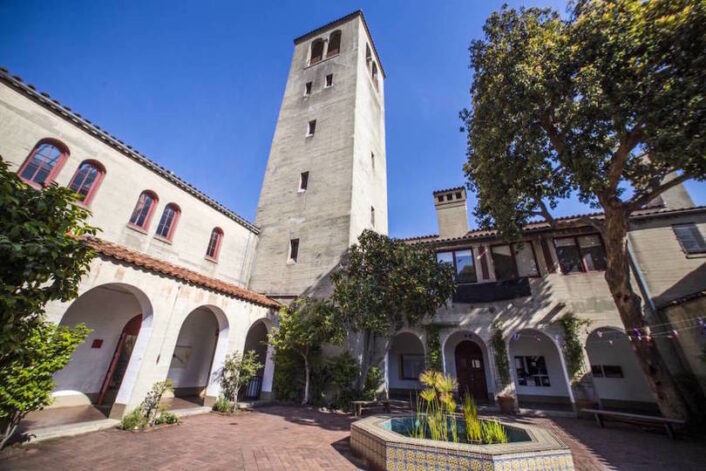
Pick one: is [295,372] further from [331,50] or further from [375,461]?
[331,50]

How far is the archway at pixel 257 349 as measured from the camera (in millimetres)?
13414

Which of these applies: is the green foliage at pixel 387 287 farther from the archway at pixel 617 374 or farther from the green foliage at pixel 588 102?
the archway at pixel 617 374

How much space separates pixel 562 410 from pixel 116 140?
22208 mm

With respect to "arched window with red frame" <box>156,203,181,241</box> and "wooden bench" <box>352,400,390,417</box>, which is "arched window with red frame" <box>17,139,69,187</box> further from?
"wooden bench" <box>352,400,390,417</box>

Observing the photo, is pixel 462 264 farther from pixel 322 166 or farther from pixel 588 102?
pixel 322 166

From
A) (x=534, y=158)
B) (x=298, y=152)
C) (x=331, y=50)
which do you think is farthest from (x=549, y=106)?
(x=331, y=50)

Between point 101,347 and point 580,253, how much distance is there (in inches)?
860

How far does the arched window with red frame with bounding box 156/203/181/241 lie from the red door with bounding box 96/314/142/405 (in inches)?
143

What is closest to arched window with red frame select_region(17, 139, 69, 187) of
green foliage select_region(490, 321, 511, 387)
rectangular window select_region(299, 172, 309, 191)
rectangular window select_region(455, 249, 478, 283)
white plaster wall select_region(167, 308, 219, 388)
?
white plaster wall select_region(167, 308, 219, 388)

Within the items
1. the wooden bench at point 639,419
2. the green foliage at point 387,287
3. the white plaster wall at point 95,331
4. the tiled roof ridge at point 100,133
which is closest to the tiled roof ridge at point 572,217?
the green foliage at point 387,287

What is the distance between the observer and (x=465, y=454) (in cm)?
504

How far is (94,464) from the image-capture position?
5309mm

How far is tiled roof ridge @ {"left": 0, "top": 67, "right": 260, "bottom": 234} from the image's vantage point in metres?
8.72

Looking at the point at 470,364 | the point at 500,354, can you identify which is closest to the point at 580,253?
the point at 500,354
